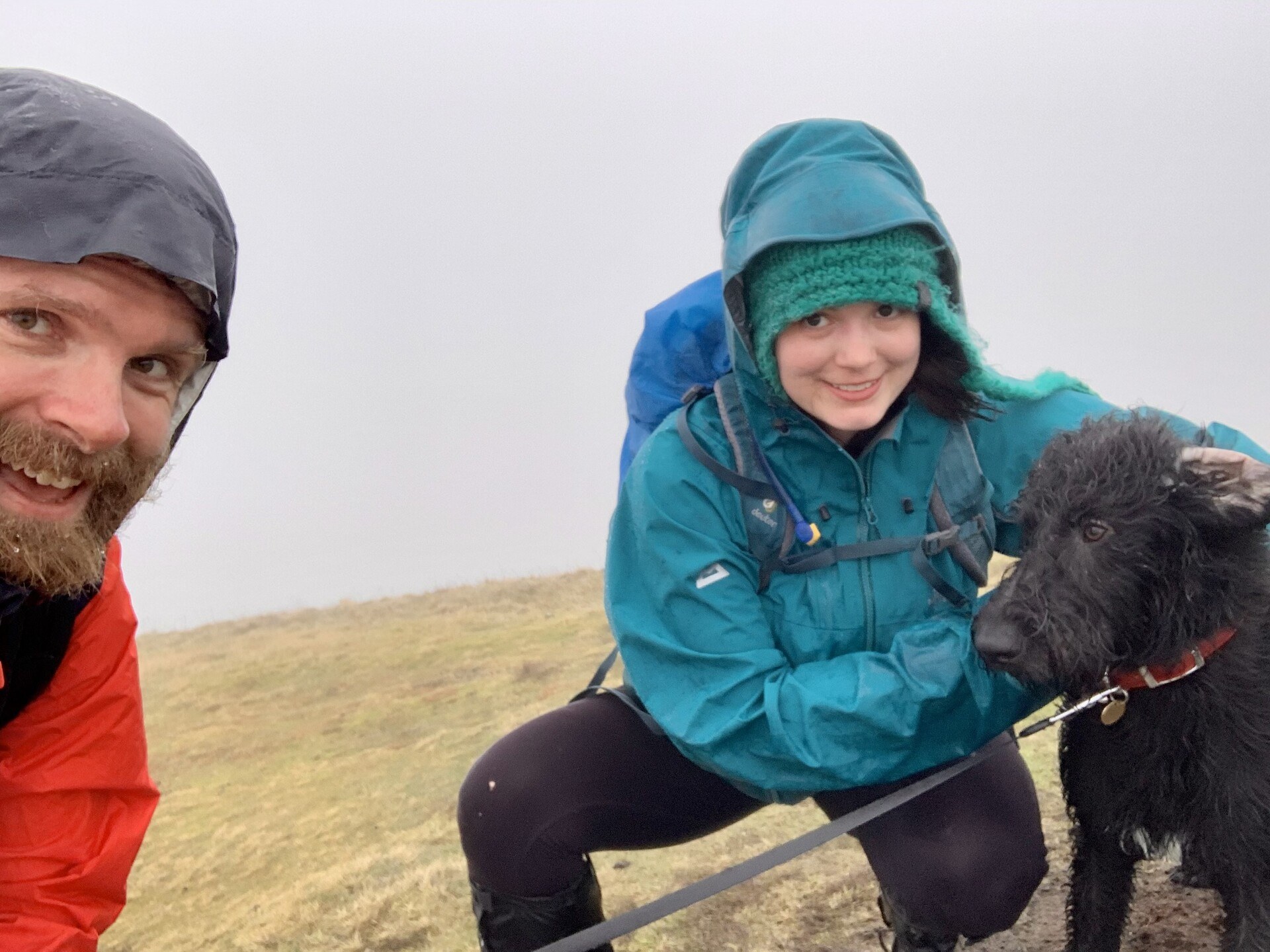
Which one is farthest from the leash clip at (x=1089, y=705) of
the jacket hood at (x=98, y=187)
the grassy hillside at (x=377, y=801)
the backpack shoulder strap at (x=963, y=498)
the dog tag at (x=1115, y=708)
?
the jacket hood at (x=98, y=187)

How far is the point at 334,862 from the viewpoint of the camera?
4.55 meters

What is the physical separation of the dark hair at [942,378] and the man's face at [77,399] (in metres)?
2.11

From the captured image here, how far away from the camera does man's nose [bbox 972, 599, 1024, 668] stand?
235cm

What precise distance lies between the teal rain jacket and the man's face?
136 cm

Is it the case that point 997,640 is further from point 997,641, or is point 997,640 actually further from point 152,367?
point 152,367

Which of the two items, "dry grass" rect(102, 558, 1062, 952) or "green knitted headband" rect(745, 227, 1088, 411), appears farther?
"dry grass" rect(102, 558, 1062, 952)

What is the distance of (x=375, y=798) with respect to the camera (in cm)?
542

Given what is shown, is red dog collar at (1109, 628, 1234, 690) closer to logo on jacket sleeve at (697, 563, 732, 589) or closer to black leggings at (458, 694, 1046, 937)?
black leggings at (458, 694, 1046, 937)

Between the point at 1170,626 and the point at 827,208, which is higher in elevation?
the point at 827,208

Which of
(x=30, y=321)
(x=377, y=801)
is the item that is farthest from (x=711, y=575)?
(x=377, y=801)

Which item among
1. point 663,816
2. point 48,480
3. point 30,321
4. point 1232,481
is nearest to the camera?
point 30,321

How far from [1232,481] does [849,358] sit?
3.39ft

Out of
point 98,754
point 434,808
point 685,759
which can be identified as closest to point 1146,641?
point 685,759

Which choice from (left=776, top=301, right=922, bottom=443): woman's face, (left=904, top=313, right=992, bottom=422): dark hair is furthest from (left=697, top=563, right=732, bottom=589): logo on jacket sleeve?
(left=904, top=313, right=992, bottom=422): dark hair
